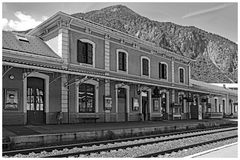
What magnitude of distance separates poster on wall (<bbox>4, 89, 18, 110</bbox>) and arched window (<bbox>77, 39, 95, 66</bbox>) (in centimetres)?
480

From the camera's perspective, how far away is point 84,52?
18.9 m

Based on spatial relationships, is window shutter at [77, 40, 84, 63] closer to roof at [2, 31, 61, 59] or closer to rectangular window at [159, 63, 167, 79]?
roof at [2, 31, 61, 59]

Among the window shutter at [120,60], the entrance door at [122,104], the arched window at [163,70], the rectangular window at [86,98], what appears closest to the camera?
the rectangular window at [86,98]

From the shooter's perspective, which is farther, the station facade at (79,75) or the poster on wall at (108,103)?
the poster on wall at (108,103)

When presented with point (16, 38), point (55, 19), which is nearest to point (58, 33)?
point (55, 19)

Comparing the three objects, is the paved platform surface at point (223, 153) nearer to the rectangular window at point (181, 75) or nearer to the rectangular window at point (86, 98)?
the rectangular window at point (86, 98)

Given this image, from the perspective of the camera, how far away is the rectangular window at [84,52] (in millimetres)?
18483

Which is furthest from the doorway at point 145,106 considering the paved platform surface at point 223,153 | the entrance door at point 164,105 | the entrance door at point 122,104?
the paved platform surface at point 223,153

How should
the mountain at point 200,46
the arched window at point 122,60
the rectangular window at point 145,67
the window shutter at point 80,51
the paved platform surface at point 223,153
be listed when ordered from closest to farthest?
the paved platform surface at point 223,153
the window shutter at point 80,51
the arched window at point 122,60
the rectangular window at point 145,67
the mountain at point 200,46

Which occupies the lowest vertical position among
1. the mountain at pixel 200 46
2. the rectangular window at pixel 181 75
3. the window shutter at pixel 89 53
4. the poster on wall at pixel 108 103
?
the poster on wall at pixel 108 103

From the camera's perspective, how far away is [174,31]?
9662cm

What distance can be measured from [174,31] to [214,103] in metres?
62.9

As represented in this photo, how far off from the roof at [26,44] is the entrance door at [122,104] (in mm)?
5641

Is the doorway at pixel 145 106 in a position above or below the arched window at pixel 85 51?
below
